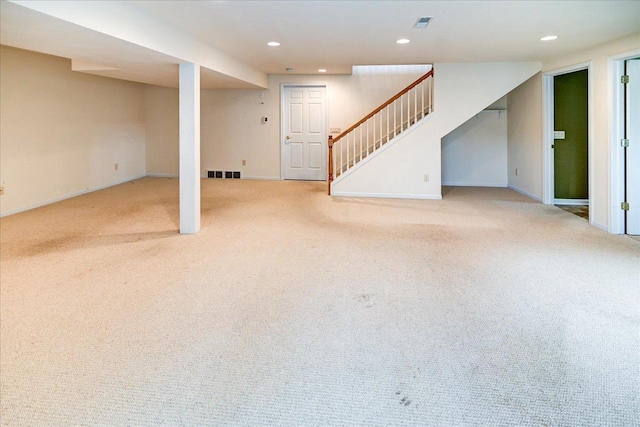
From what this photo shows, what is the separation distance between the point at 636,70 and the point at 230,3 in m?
4.54

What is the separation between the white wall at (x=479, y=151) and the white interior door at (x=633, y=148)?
3734 mm

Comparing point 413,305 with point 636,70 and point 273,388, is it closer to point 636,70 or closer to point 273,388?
point 273,388

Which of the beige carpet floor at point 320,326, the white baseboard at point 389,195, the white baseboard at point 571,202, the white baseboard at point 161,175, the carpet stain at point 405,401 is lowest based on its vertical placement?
the carpet stain at point 405,401

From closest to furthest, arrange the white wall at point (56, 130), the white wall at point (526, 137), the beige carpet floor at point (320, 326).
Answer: the beige carpet floor at point (320, 326)
the white wall at point (56, 130)
the white wall at point (526, 137)

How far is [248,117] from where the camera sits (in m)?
9.54

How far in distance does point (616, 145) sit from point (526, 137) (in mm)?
2498

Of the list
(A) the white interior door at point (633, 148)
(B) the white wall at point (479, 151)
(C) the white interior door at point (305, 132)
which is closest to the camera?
(A) the white interior door at point (633, 148)

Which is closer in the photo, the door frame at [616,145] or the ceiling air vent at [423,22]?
the ceiling air vent at [423,22]

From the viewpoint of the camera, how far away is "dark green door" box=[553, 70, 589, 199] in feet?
21.3

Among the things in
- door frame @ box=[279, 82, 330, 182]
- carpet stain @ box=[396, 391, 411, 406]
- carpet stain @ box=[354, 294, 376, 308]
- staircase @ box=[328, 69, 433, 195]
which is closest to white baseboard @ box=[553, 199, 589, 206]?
staircase @ box=[328, 69, 433, 195]

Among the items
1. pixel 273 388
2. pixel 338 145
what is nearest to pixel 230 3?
pixel 273 388

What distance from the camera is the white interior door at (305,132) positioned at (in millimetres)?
9195

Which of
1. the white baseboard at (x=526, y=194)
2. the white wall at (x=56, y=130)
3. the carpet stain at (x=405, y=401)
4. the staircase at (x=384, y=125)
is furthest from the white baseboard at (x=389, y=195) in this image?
the carpet stain at (x=405, y=401)

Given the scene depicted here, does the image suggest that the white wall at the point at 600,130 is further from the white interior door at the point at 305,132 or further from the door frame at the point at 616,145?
the white interior door at the point at 305,132
